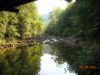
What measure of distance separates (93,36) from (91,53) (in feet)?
27.5

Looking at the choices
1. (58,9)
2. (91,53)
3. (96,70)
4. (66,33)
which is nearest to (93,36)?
(91,53)

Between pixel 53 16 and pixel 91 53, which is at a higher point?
pixel 53 16

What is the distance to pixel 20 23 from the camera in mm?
65625

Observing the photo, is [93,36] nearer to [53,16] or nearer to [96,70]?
[96,70]

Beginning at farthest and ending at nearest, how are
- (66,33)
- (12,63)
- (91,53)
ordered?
(66,33) → (12,63) → (91,53)

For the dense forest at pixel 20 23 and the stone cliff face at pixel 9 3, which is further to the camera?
the dense forest at pixel 20 23

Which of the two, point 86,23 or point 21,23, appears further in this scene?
point 21,23

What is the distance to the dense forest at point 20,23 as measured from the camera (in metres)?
55.5

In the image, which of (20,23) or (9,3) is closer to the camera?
(9,3)

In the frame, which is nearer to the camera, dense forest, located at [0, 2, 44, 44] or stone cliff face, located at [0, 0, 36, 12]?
stone cliff face, located at [0, 0, 36, 12]

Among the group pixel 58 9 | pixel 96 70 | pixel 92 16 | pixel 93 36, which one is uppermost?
pixel 58 9

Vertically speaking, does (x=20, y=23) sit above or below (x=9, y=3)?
above

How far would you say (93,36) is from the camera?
2484 cm

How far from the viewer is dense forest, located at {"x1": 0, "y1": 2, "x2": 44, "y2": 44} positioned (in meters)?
55.5
